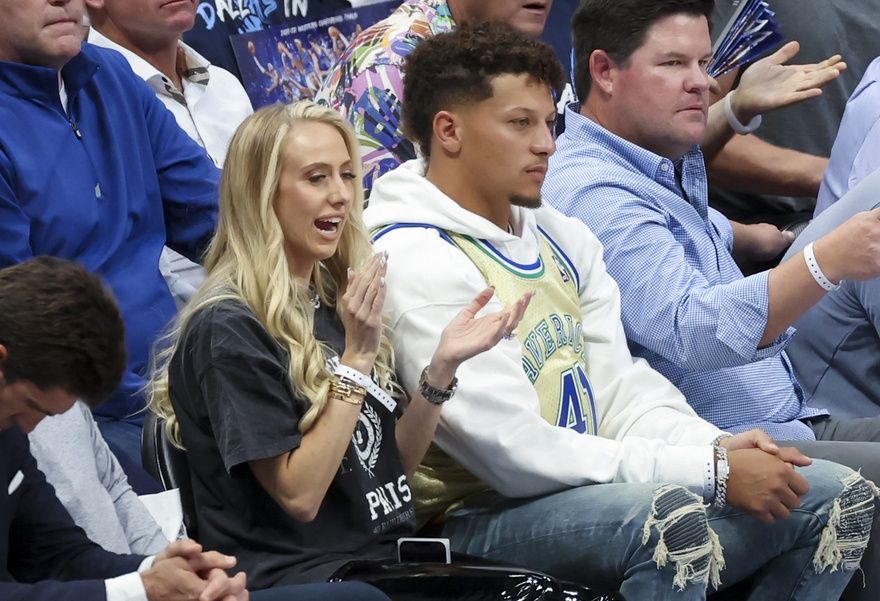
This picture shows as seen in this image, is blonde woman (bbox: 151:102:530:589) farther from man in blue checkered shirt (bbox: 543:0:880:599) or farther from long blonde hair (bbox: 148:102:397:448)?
man in blue checkered shirt (bbox: 543:0:880:599)

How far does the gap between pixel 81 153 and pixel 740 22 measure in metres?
1.78

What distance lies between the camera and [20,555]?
96.5 inches

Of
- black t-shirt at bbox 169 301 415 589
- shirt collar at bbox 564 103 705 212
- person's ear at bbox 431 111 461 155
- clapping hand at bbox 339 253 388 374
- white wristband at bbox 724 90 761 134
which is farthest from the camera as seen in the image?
white wristband at bbox 724 90 761 134

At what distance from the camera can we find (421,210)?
3.05 metres

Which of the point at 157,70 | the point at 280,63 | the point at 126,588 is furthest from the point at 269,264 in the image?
the point at 280,63

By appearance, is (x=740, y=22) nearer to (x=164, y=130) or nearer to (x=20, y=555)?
(x=164, y=130)

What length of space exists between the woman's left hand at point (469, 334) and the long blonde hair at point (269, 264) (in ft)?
0.48

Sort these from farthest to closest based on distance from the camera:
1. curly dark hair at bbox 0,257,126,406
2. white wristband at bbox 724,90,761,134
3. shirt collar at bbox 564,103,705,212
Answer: white wristband at bbox 724,90,761,134 → shirt collar at bbox 564,103,705,212 → curly dark hair at bbox 0,257,126,406

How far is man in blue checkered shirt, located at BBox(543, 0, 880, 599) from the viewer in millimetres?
3174

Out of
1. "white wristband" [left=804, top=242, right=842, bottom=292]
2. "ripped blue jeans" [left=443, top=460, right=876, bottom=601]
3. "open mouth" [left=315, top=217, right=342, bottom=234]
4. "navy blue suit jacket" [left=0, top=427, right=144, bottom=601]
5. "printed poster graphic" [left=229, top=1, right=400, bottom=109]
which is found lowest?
"ripped blue jeans" [left=443, top=460, right=876, bottom=601]

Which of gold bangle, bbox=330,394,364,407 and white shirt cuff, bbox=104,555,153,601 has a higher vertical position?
gold bangle, bbox=330,394,364,407

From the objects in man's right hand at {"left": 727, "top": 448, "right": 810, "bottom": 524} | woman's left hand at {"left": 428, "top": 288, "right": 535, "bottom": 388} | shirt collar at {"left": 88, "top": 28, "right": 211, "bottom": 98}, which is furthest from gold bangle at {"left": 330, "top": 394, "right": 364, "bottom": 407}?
shirt collar at {"left": 88, "top": 28, "right": 211, "bottom": 98}

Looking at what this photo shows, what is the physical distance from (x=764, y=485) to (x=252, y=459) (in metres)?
0.97

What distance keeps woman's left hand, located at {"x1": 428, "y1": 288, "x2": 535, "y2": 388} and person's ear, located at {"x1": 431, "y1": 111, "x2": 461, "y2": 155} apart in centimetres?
49
